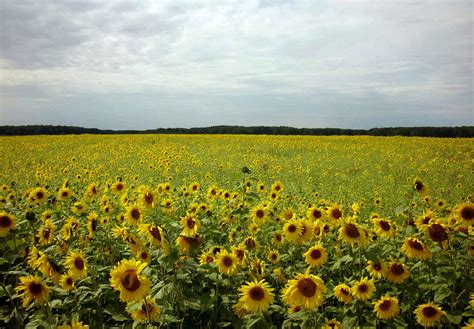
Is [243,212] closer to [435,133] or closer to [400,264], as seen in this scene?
[400,264]

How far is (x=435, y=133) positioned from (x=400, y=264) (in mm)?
53345

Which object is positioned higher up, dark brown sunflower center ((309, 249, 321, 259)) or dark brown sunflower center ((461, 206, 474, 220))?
dark brown sunflower center ((461, 206, 474, 220))

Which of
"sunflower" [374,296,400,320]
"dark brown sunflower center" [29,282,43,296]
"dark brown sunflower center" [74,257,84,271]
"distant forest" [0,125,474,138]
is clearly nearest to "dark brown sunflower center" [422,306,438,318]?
"sunflower" [374,296,400,320]

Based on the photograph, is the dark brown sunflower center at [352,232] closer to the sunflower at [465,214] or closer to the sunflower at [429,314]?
the sunflower at [429,314]

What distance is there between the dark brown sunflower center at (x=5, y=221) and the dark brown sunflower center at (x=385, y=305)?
310cm

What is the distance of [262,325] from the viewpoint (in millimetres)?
2430

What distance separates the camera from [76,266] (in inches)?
103

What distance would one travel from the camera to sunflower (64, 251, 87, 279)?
258 cm

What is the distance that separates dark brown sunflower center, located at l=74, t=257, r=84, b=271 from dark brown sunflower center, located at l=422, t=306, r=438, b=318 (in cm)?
254

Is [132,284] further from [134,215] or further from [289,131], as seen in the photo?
[289,131]

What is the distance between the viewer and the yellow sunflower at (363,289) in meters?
2.59

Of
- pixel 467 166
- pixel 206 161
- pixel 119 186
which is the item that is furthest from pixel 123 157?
pixel 467 166

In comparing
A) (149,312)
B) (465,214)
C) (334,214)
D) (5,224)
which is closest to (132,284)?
(149,312)

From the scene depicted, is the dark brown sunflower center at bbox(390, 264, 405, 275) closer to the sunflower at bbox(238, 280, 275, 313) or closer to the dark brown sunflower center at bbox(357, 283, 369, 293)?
the dark brown sunflower center at bbox(357, 283, 369, 293)
